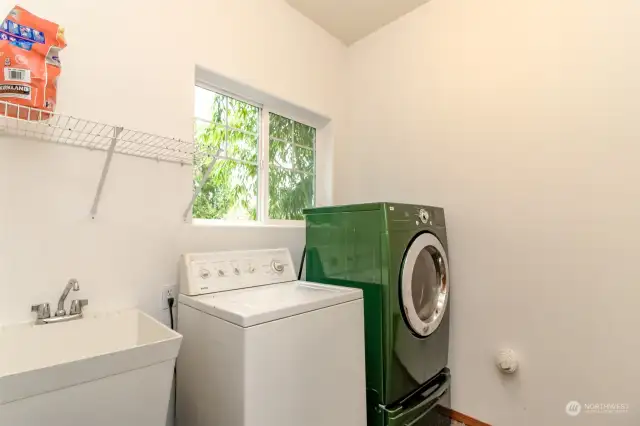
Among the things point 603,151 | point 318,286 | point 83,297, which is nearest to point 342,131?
point 318,286

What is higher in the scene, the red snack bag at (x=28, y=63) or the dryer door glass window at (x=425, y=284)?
the red snack bag at (x=28, y=63)

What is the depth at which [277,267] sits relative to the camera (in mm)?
1859

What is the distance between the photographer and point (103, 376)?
3.06ft

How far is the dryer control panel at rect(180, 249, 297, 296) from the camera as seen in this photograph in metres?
1.51

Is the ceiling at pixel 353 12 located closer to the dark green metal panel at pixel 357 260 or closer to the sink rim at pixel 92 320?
the dark green metal panel at pixel 357 260

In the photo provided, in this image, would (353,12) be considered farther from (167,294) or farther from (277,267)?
(167,294)

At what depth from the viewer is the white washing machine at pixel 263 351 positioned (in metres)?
1.11

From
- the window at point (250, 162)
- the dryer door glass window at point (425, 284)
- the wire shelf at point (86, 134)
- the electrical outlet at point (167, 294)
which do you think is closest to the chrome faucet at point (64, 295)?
the electrical outlet at point (167, 294)

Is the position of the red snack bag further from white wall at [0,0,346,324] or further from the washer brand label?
white wall at [0,0,346,324]

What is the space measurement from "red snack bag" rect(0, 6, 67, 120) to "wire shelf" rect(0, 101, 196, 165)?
0.01 meters

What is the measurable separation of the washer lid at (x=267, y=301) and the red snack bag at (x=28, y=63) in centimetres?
87

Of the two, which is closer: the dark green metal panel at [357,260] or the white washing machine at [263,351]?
the white washing machine at [263,351]

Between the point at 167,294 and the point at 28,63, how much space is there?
102 centimetres

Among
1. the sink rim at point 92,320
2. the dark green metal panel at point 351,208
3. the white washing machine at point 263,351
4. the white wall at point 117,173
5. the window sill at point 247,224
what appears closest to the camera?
the sink rim at point 92,320
